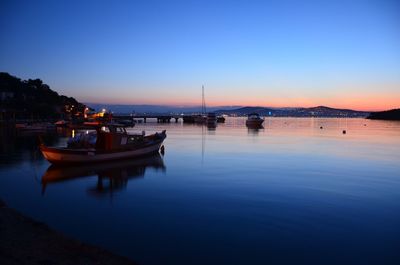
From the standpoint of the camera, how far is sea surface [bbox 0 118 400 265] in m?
9.69

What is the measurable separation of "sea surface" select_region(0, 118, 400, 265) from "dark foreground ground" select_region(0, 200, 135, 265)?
94 cm

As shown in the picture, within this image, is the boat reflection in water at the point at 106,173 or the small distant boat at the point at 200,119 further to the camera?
the small distant boat at the point at 200,119

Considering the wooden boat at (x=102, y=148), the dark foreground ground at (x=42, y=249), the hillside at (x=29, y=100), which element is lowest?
the dark foreground ground at (x=42, y=249)

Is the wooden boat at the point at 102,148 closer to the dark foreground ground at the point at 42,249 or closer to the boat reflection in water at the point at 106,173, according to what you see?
the boat reflection in water at the point at 106,173

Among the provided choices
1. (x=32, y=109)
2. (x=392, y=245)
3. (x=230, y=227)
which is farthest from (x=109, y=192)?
(x=32, y=109)

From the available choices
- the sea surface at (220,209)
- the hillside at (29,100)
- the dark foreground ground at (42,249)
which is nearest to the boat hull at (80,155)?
the sea surface at (220,209)

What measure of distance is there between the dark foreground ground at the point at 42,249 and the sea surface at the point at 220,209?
3.09 feet

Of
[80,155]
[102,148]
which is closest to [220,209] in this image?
[80,155]

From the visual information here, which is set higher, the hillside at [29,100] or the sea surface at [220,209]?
the hillside at [29,100]

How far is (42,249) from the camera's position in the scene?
8.45 metres

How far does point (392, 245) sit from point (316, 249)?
2443 mm

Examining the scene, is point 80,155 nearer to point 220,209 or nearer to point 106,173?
point 106,173

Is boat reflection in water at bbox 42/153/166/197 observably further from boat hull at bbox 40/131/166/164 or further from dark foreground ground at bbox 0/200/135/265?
dark foreground ground at bbox 0/200/135/265

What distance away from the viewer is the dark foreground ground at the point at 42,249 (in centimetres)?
780
